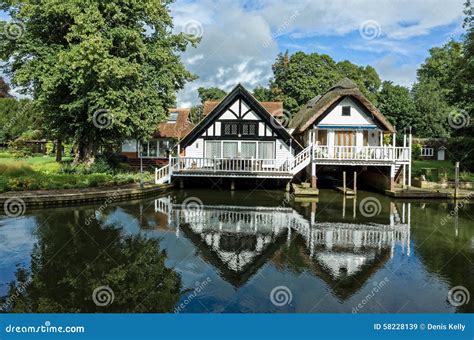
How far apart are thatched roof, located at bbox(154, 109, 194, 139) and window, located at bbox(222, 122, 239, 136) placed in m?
9.71

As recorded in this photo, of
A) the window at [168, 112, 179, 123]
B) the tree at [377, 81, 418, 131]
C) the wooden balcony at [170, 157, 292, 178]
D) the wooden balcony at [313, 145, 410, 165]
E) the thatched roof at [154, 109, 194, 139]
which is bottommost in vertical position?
the wooden balcony at [170, 157, 292, 178]

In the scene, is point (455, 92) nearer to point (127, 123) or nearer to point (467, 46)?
point (467, 46)

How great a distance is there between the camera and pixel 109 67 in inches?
965

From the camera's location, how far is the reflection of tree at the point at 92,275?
866 cm

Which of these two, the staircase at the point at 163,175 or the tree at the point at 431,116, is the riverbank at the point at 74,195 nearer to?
the staircase at the point at 163,175

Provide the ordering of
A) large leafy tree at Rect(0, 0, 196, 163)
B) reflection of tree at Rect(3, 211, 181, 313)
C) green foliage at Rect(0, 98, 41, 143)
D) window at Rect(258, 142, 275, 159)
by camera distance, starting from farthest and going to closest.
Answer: green foliage at Rect(0, 98, 41, 143), window at Rect(258, 142, 275, 159), large leafy tree at Rect(0, 0, 196, 163), reflection of tree at Rect(3, 211, 181, 313)

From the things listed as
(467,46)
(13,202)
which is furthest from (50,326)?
(467,46)

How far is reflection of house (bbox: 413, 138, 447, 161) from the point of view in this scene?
52781 mm

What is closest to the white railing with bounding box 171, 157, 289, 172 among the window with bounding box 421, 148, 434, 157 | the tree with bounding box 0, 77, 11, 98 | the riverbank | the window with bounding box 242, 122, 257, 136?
the window with bounding box 242, 122, 257, 136

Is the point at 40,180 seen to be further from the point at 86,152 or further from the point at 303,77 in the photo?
the point at 303,77

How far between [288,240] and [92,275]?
717cm

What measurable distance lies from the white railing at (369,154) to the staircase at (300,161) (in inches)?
19.7

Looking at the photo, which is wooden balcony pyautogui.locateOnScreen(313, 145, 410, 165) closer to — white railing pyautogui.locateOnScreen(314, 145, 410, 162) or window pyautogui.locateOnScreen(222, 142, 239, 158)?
white railing pyautogui.locateOnScreen(314, 145, 410, 162)

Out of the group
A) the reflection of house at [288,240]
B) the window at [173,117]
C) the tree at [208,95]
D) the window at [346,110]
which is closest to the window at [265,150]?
the window at [346,110]
